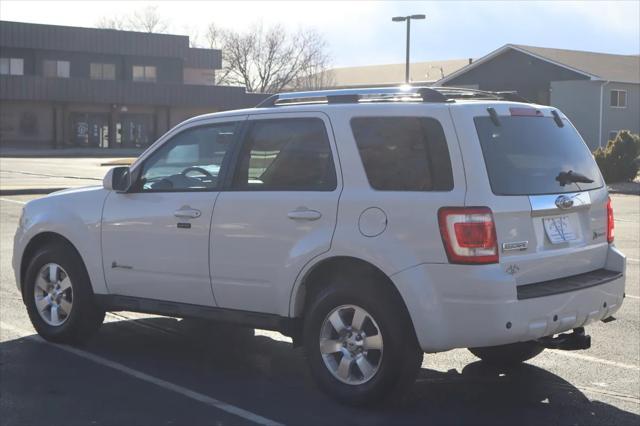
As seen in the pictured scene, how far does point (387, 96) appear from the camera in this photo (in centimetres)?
587

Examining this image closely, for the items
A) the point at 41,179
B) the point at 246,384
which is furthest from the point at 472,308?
the point at 41,179

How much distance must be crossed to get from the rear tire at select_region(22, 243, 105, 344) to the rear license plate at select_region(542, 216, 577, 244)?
3542 millimetres

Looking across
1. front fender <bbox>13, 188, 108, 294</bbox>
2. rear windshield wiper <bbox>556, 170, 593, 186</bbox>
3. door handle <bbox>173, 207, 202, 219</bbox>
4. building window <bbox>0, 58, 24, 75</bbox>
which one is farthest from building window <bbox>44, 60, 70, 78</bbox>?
rear windshield wiper <bbox>556, 170, 593, 186</bbox>

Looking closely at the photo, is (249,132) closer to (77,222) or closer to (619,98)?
(77,222)

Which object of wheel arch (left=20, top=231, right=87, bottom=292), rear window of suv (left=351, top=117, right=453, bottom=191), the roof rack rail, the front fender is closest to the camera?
rear window of suv (left=351, top=117, right=453, bottom=191)

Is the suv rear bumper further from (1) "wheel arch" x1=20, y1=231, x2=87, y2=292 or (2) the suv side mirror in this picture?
(1) "wheel arch" x1=20, y1=231, x2=87, y2=292

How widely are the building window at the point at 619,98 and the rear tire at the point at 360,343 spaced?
4957 centimetres

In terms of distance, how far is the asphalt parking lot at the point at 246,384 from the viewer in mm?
5410

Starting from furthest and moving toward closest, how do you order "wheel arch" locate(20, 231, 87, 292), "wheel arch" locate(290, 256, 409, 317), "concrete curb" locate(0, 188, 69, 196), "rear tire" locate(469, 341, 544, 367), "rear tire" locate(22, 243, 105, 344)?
"concrete curb" locate(0, 188, 69, 196) → "wheel arch" locate(20, 231, 87, 292) → "rear tire" locate(22, 243, 105, 344) → "rear tire" locate(469, 341, 544, 367) → "wheel arch" locate(290, 256, 409, 317)

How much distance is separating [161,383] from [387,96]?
2466 millimetres

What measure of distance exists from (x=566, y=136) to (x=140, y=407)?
10.6 feet

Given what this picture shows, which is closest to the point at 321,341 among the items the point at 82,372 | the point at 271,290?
the point at 271,290

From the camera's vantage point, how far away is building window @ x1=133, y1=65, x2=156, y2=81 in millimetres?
67875

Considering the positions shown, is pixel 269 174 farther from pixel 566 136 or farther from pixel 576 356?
pixel 576 356
